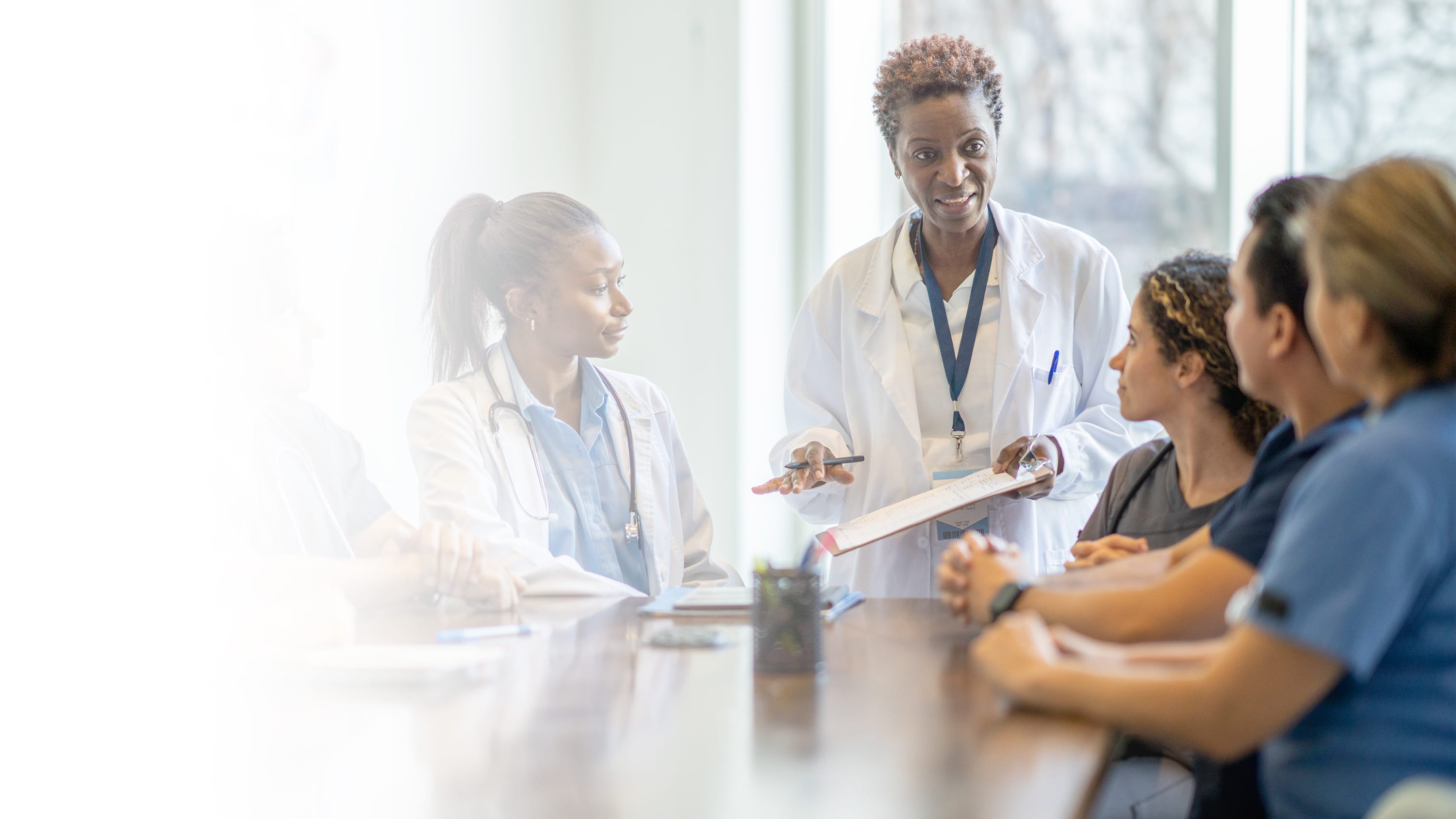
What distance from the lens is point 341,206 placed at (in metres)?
2.98

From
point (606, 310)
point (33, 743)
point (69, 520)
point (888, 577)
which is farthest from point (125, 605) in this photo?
point (888, 577)

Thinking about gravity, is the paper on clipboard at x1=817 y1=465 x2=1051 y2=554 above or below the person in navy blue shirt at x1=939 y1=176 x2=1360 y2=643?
below

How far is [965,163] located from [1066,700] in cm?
169

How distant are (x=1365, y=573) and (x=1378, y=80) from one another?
321 cm

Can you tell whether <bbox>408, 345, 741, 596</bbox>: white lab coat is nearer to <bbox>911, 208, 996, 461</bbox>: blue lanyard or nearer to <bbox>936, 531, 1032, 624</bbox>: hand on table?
<bbox>911, 208, 996, 461</bbox>: blue lanyard

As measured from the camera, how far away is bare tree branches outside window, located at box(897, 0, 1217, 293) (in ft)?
12.5

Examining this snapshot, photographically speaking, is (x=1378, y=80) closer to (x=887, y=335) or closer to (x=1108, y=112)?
(x=1108, y=112)

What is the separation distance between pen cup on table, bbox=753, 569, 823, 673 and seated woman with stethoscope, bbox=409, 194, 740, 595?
918 millimetres

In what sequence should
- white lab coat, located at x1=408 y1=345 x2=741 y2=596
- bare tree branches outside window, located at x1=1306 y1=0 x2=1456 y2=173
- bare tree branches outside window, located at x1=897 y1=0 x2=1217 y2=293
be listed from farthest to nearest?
bare tree branches outside window, located at x1=897 y1=0 x2=1217 y2=293 < bare tree branches outside window, located at x1=1306 y1=0 x2=1456 y2=173 < white lab coat, located at x1=408 y1=345 x2=741 y2=596

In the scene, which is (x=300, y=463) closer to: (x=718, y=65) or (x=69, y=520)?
(x=69, y=520)

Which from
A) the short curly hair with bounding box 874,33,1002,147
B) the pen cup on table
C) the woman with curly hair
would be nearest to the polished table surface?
the pen cup on table

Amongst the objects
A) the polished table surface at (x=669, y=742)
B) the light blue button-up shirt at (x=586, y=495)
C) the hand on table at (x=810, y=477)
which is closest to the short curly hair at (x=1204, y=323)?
the polished table surface at (x=669, y=742)

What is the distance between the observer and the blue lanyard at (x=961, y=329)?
2613 millimetres

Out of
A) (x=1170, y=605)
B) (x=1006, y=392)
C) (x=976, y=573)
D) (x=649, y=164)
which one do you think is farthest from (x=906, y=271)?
(x=649, y=164)
